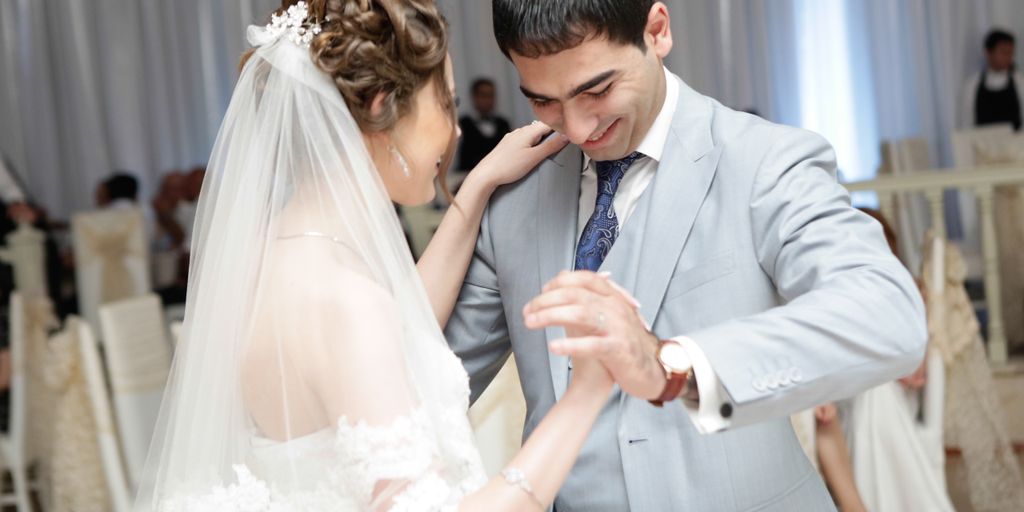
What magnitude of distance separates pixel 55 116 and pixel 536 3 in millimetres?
9297

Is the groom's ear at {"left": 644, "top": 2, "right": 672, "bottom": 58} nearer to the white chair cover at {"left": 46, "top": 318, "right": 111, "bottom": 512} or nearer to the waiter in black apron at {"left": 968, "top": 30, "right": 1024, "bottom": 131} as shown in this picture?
the white chair cover at {"left": 46, "top": 318, "right": 111, "bottom": 512}

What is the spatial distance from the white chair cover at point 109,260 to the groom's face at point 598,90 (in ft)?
17.2

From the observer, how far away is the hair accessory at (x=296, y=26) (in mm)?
1687

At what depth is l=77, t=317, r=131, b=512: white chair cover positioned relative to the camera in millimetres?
4078

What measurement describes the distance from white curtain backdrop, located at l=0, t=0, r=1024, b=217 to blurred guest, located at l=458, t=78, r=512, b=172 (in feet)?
2.39

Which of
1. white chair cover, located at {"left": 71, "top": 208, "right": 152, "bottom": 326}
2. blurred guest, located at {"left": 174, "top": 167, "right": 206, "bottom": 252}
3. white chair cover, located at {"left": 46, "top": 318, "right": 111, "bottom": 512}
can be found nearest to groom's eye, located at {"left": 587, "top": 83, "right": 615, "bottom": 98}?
white chair cover, located at {"left": 46, "top": 318, "right": 111, "bottom": 512}

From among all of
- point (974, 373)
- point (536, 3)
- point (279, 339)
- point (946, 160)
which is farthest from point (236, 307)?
point (946, 160)

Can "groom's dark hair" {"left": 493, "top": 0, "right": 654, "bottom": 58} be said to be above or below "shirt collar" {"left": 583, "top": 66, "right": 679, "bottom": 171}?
above

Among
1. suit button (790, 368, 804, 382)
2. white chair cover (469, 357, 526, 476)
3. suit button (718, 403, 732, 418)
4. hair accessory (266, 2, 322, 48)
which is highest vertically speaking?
hair accessory (266, 2, 322, 48)

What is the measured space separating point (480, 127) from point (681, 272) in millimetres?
7456

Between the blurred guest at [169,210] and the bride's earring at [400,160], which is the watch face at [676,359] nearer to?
the bride's earring at [400,160]

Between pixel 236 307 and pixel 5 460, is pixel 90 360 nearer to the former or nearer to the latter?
pixel 5 460

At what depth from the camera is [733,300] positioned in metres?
1.67

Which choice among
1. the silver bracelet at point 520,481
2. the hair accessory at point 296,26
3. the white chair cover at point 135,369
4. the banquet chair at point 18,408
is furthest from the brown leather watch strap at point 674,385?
the banquet chair at point 18,408
